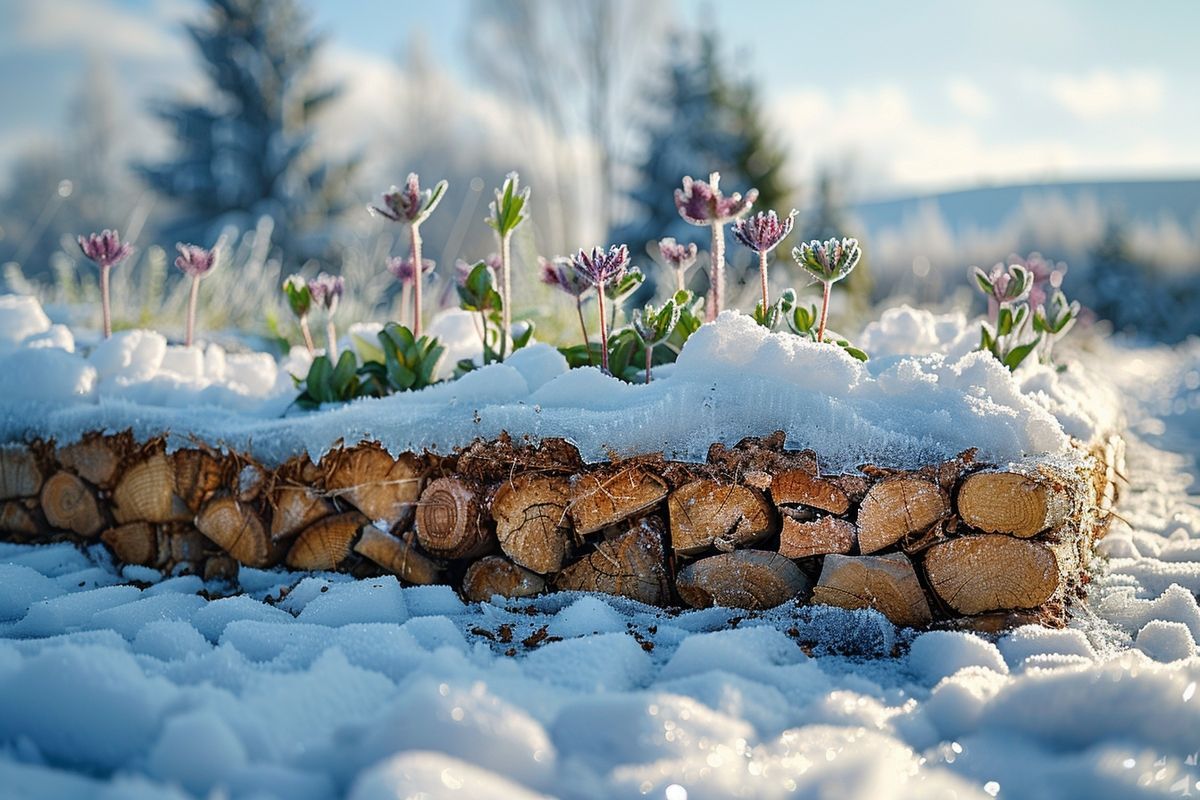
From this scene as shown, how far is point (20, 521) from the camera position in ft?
6.14

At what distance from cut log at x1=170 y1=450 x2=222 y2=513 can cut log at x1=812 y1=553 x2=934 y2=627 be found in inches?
49.0

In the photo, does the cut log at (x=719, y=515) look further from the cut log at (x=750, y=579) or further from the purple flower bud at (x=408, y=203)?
the purple flower bud at (x=408, y=203)

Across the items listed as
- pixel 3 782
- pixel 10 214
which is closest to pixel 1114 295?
pixel 3 782

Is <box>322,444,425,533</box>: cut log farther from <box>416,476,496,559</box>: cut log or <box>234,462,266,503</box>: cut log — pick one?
<box>234,462,266,503</box>: cut log

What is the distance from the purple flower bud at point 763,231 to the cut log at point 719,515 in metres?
0.50

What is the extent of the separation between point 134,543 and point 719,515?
1288mm

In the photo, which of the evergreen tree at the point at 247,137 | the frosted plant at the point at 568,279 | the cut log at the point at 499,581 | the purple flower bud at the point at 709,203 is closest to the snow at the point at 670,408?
the frosted plant at the point at 568,279

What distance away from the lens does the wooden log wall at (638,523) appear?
1320 millimetres

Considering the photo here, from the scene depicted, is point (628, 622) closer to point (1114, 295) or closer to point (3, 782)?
point (3, 782)

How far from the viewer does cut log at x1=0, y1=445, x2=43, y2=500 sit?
1838mm

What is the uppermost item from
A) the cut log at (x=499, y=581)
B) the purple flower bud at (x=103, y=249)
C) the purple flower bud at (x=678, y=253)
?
the purple flower bud at (x=103, y=249)

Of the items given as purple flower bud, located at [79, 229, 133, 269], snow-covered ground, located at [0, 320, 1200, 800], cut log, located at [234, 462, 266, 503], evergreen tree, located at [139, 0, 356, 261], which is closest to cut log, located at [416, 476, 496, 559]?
snow-covered ground, located at [0, 320, 1200, 800]

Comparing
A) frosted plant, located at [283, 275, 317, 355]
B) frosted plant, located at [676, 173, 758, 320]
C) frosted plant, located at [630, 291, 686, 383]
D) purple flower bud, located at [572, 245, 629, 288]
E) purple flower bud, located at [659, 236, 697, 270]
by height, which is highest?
frosted plant, located at [676, 173, 758, 320]

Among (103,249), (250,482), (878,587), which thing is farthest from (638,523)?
(103,249)
